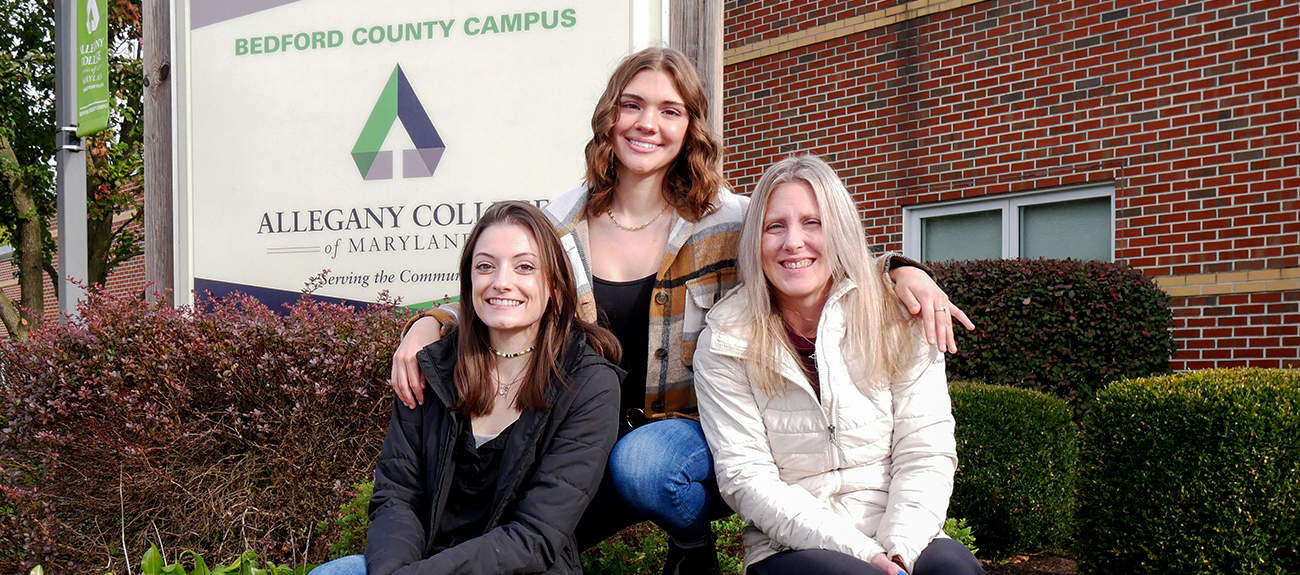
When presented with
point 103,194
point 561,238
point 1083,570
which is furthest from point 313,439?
point 103,194

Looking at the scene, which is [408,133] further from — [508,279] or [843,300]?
[843,300]

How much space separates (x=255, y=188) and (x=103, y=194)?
1041 centimetres

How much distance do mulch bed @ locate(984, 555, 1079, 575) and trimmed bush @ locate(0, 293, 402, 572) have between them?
2.89m

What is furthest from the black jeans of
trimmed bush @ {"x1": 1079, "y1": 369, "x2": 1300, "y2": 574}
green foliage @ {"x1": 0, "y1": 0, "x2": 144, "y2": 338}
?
green foliage @ {"x1": 0, "y1": 0, "x2": 144, "y2": 338}

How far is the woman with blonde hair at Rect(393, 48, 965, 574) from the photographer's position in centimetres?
285

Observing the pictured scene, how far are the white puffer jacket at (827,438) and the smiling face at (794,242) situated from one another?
0.08m

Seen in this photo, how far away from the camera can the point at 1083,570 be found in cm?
402

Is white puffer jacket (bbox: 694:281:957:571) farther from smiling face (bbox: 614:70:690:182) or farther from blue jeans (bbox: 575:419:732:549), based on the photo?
smiling face (bbox: 614:70:690:182)

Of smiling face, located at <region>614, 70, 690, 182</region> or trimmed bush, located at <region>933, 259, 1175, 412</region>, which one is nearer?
smiling face, located at <region>614, 70, 690, 182</region>

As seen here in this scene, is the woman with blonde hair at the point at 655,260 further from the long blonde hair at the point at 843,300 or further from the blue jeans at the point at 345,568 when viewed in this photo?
the blue jeans at the point at 345,568

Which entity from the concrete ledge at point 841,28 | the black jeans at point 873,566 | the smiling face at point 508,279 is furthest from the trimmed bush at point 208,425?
the concrete ledge at point 841,28

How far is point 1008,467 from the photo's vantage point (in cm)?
Result: 484

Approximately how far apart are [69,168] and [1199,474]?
6679 millimetres

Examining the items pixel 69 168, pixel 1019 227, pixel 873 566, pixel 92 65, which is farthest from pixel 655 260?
pixel 1019 227
